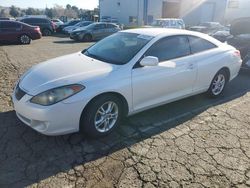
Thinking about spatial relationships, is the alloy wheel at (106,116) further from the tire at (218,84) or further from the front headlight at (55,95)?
the tire at (218,84)

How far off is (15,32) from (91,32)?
209 inches

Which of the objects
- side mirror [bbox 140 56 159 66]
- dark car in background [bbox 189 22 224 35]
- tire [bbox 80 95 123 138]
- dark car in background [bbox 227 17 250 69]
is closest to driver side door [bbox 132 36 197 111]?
side mirror [bbox 140 56 159 66]

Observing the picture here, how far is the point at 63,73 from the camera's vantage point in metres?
3.68

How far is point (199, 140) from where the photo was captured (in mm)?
3854

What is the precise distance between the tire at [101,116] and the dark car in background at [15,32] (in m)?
13.1

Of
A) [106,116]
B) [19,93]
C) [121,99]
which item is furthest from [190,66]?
[19,93]

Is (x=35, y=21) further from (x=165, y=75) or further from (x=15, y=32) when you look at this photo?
(x=165, y=75)

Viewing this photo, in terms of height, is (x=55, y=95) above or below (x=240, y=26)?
below

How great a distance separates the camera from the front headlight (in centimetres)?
329

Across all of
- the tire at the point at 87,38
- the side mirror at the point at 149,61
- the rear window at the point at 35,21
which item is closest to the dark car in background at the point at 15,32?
the tire at the point at 87,38

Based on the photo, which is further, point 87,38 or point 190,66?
point 87,38

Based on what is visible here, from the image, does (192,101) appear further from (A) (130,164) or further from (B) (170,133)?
(A) (130,164)

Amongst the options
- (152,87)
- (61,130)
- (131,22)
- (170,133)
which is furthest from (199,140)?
(131,22)

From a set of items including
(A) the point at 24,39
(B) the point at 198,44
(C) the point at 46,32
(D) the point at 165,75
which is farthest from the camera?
(C) the point at 46,32
